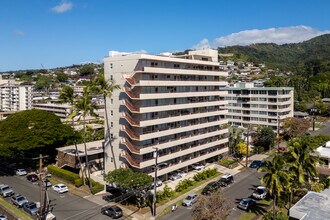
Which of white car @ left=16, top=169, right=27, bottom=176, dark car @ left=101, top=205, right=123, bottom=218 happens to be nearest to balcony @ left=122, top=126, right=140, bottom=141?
dark car @ left=101, top=205, right=123, bottom=218

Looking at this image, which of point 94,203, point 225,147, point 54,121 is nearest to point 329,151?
point 225,147

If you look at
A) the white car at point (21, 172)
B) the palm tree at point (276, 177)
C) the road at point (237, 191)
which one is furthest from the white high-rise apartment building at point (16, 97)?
the palm tree at point (276, 177)

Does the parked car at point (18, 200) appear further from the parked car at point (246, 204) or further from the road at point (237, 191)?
the parked car at point (246, 204)

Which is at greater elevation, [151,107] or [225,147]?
[151,107]

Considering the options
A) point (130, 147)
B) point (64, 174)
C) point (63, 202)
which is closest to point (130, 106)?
point (130, 147)

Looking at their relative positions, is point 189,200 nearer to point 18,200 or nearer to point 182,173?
point 182,173

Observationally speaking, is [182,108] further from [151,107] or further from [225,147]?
[225,147]

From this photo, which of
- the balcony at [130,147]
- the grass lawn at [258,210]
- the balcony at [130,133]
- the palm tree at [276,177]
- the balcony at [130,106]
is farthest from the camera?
the balcony at [130,106]
